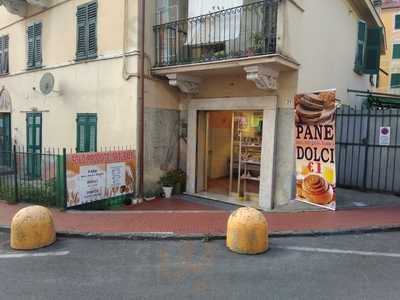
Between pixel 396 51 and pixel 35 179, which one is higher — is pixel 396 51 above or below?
above

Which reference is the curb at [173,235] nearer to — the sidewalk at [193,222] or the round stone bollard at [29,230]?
the sidewalk at [193,222]

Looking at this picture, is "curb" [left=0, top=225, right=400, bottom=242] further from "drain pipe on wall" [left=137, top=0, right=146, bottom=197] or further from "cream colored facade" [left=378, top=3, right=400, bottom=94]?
"cream colored facade" [left=378, top=3, right=400, bottom=94]

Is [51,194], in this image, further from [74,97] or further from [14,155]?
[74,97]

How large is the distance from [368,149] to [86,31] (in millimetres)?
8990

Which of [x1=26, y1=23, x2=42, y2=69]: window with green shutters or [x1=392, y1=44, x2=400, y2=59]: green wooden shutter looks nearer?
[x1=26, y1=23, x2=42, y2=69]: window with green shutters

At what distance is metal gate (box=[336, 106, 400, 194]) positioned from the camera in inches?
356

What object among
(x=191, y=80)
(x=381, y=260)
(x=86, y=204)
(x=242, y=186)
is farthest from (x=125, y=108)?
(x=381, y=260)

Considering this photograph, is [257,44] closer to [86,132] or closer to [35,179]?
[86,132]

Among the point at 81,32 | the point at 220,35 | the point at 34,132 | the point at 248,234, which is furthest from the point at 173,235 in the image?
the point at 34,132

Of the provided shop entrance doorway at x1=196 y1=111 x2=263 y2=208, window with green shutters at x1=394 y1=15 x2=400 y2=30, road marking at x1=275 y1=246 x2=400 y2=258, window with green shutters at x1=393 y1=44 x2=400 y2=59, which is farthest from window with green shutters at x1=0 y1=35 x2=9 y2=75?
window with green shutters at x1=394 y1=15 x2=400 y2=30

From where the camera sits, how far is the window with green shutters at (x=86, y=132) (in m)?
10.9

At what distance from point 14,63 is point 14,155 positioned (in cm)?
743

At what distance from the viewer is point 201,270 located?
4.68 metres

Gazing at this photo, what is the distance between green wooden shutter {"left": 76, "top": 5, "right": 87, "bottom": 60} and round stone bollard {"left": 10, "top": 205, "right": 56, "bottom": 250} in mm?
6796
